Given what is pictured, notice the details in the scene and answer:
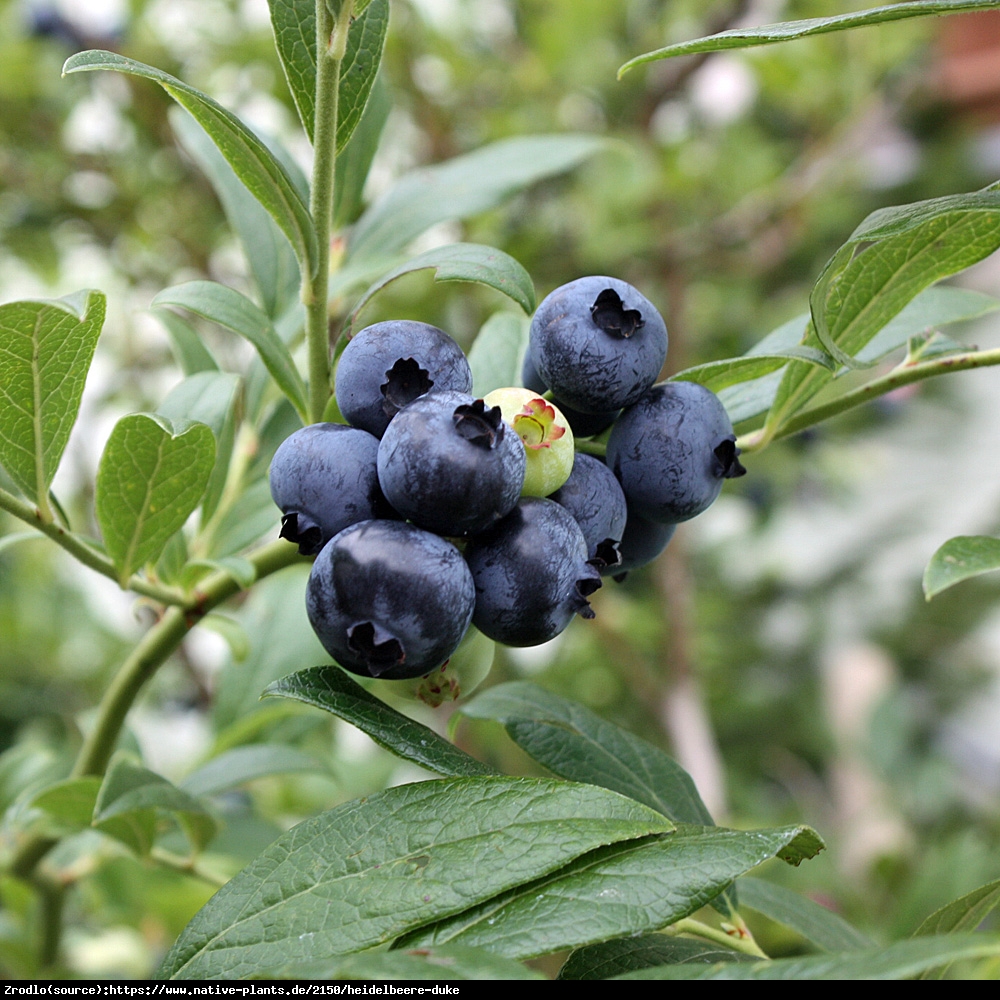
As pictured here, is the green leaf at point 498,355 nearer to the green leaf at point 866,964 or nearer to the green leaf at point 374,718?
the green leaf at point 374,718

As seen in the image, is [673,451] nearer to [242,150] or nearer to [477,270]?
[477,270]

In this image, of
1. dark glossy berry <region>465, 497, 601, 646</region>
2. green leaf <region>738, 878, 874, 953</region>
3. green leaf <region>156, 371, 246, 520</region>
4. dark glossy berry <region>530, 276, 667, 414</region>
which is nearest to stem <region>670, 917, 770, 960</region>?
green leaf <region>738, 878, 874, 953</region>

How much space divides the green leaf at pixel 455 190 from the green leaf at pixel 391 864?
1.73 feet

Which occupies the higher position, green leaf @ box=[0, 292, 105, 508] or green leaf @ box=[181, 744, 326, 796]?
green leaf @ box=[0, 292, 105, 508]

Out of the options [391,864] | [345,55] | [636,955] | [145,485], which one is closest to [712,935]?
[636,955]

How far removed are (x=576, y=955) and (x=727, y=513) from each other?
2273 mm

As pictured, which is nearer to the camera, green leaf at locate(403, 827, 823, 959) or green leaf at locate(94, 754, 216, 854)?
green leaf at locate(403, 827, 823, 959)

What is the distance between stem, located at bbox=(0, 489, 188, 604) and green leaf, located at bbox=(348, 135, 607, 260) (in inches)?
14.2

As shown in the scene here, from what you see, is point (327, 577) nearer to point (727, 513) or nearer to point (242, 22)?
point (242, 22)

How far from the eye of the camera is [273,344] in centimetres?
58

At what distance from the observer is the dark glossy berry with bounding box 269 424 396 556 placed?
51cm

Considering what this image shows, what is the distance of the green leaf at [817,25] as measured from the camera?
45 centimetres

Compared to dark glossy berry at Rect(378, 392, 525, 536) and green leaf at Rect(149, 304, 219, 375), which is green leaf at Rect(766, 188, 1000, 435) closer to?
dark glossy berry at Rect(378, 392, 525, 536)

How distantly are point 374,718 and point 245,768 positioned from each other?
0.41 metres
